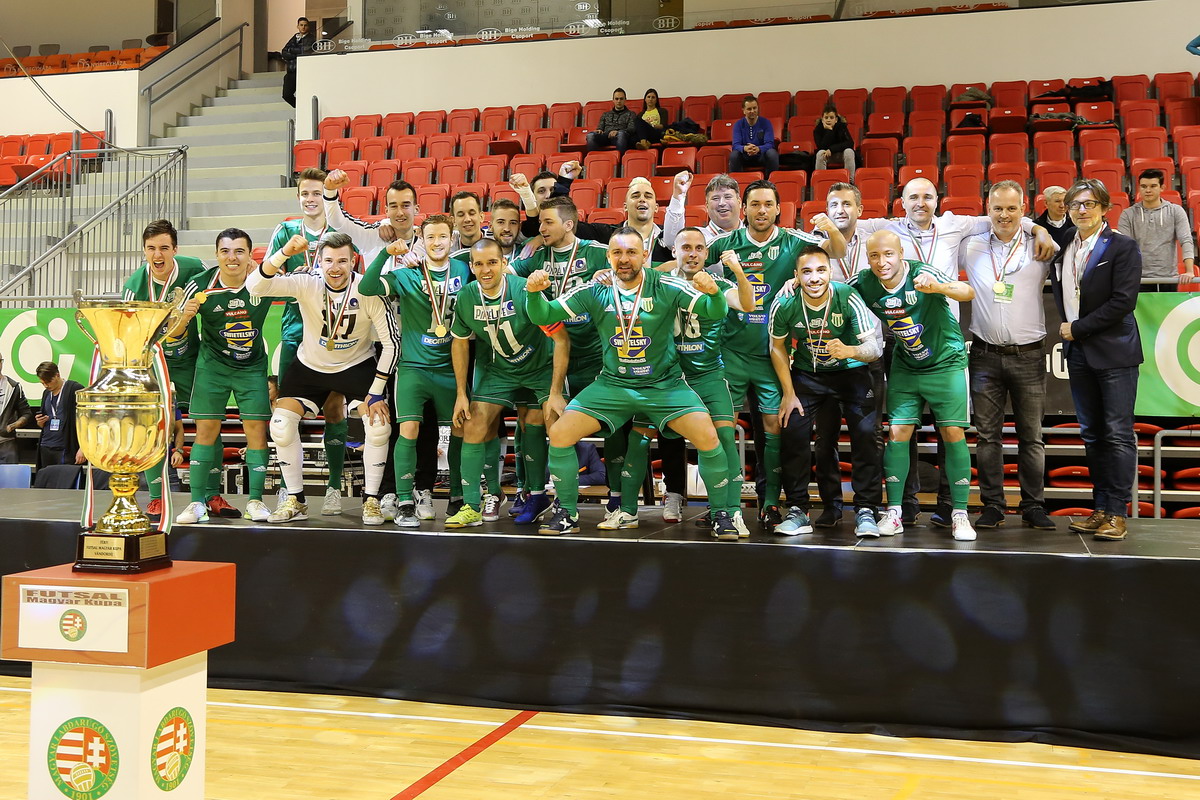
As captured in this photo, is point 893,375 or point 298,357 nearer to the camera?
point 893,375

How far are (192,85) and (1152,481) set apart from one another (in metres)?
14.6

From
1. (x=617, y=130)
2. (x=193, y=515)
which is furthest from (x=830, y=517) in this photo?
(x=617, y=130)

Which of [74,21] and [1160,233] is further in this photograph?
[74,21]

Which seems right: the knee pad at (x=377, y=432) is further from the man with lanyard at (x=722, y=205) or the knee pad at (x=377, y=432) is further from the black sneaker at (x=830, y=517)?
the black sneaker at (x=830, y=517)

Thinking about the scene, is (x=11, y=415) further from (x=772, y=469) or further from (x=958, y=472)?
(x=958, y=472)

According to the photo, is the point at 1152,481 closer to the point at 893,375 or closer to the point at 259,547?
the point at 893,375

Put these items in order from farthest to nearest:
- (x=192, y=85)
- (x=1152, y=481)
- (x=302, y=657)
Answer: (x=192, y=85)
(x=1152, y=481)
(x=302, y=657)

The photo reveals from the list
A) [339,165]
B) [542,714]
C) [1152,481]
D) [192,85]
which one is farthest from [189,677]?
[192,85]

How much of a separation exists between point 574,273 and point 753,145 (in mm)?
6586

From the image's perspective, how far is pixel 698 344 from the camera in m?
5.36

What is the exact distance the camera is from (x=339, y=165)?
Answer: 13.7 metres

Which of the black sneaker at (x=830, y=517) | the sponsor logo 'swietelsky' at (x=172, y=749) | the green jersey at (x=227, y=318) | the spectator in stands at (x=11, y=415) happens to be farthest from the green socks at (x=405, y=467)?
the spectator in stands at (x=11, y=415)

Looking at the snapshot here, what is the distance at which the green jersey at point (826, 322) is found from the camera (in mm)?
5223

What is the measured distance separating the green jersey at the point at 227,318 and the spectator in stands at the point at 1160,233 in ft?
19.9
